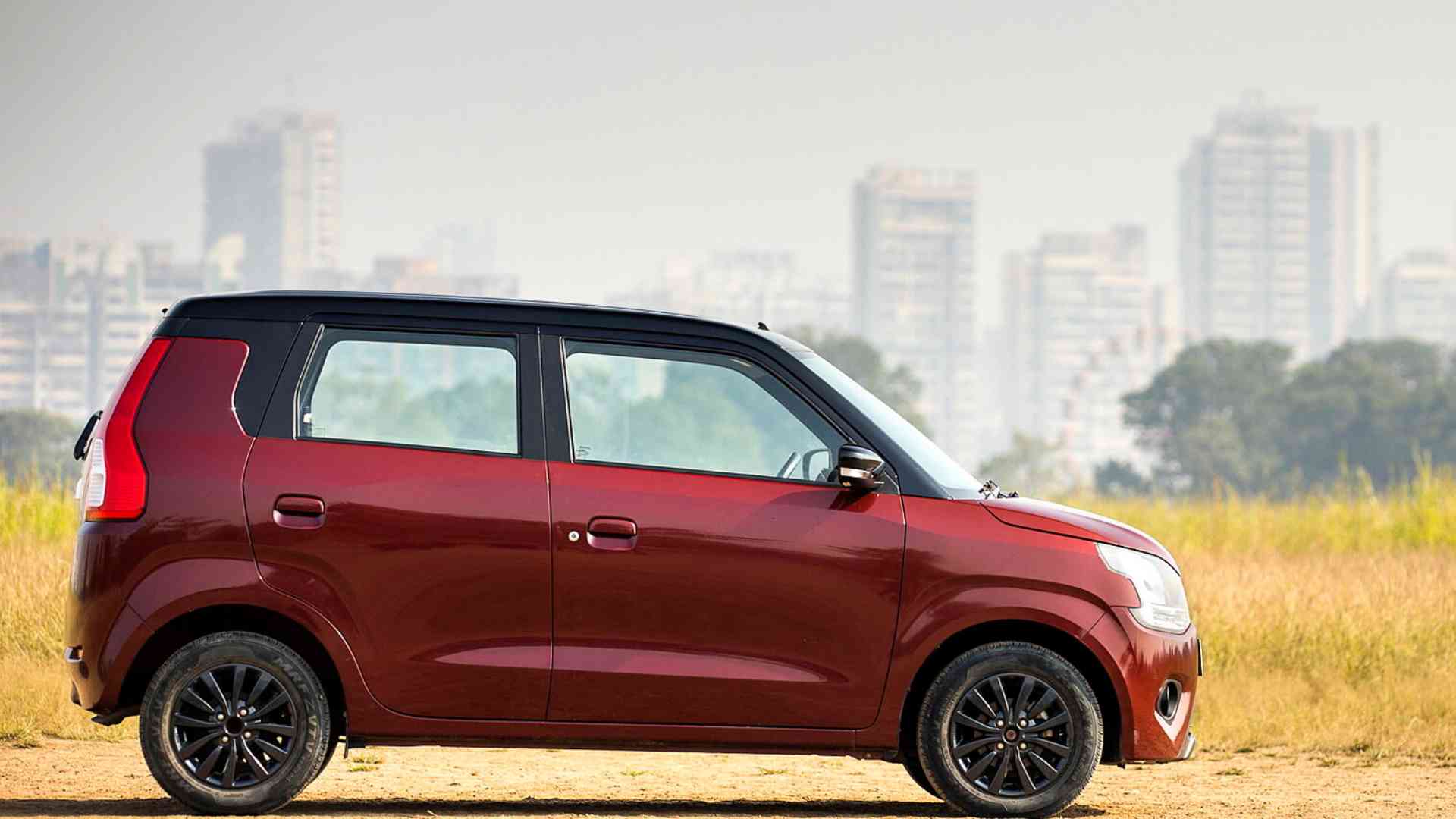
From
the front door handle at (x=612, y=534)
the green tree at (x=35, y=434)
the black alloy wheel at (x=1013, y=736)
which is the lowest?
the green tree at (x=35, y=434)

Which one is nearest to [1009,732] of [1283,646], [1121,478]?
[1283,646]

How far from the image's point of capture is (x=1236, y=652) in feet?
41.7

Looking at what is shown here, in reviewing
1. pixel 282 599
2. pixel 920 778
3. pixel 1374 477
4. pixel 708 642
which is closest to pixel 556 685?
pixel 708 642

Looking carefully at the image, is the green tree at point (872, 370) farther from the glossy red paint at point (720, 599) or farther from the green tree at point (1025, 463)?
the glossy red paint at point (720, 599)

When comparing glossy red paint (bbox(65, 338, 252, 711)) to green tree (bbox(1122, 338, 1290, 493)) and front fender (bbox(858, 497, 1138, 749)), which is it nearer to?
front fender (bbox(858, 497, 1138, 749))

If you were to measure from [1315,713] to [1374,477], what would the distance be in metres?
108

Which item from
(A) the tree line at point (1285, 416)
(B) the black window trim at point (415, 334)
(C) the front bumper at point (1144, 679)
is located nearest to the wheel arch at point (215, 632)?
(B) the black window trim at point (415, 334)

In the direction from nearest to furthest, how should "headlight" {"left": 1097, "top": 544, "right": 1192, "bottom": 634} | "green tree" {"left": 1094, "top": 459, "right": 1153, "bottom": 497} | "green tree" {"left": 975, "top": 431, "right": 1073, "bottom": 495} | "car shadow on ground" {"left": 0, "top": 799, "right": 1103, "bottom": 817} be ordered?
"headlight" {"left": 1097, "top": 544, "right": 1192, "bottom": 634}, "car shadow on ground" {"left": 0, "top": 799, "right": 1103, "bottom": 817}, "green tree" {"left": 1094, "top": 459, "right": 1153, "bottom": 497}, "green tree" {"left": 975, "top": 431, "right": 1073, "bottom": 495}

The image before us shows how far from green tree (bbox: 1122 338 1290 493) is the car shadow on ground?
113 metres

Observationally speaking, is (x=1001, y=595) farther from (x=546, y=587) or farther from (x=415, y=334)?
(x=415, y=334)

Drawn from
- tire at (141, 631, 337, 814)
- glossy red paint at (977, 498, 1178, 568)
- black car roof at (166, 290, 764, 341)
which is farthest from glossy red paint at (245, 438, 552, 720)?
glossy red paint at (977, 498, 1178, 568)

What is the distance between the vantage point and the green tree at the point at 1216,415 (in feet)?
401

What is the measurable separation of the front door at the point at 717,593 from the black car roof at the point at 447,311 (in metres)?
0.26

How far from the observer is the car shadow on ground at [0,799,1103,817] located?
23.8ft
